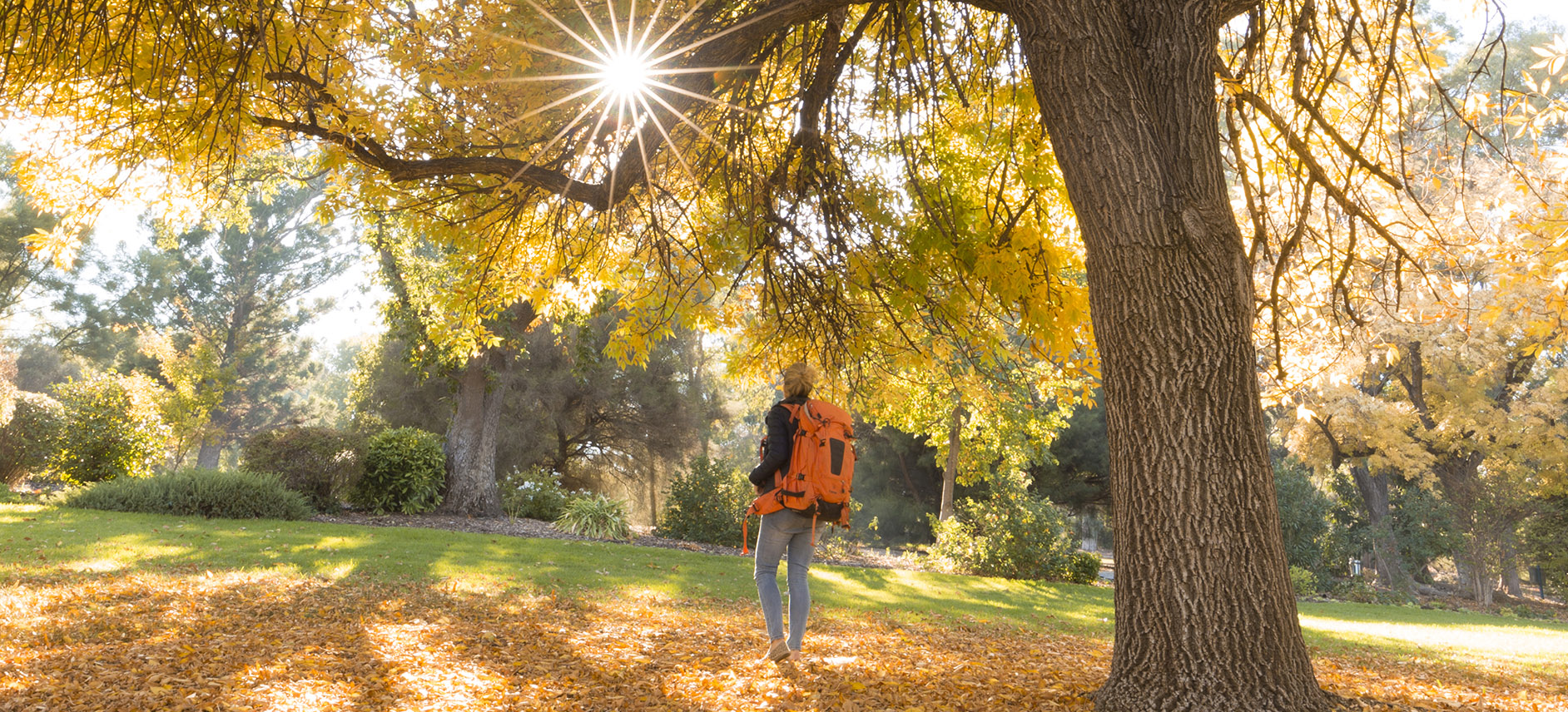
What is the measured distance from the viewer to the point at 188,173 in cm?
491

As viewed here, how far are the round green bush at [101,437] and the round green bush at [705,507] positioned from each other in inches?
337

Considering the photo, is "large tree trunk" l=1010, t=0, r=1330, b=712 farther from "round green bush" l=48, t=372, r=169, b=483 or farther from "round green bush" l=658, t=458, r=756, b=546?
"round green bush" l=48, t=372, r=169, b=483

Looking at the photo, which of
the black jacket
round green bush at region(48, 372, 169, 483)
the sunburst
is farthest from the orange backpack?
round green bush at region(48, 372, 169, 483)

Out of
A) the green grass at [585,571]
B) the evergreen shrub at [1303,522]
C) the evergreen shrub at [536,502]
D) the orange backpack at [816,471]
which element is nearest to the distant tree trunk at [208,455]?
the evergreen shrub at [536,502]

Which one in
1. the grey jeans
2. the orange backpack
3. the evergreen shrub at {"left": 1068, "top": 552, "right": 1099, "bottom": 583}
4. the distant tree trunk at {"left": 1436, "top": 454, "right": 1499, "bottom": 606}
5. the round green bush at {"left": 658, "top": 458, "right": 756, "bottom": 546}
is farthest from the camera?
the distant tree trunk at {"left": 1436, "top": 454, "right": 1499, "bottom": 606}

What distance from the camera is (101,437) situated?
12891 millimetres

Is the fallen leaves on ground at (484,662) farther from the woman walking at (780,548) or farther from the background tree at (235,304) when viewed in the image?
the background tree at (235,304)

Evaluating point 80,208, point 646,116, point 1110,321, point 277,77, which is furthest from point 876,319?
point 80,208

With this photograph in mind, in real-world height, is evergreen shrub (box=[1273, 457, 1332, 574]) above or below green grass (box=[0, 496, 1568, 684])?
above

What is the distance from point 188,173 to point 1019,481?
39.0 ft

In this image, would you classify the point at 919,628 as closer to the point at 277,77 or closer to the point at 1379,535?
the point at 277,77

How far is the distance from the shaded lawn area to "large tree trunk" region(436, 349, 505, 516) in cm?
446

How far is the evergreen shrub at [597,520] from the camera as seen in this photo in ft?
44.3

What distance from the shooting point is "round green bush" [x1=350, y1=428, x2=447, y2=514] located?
13523 millimetres
